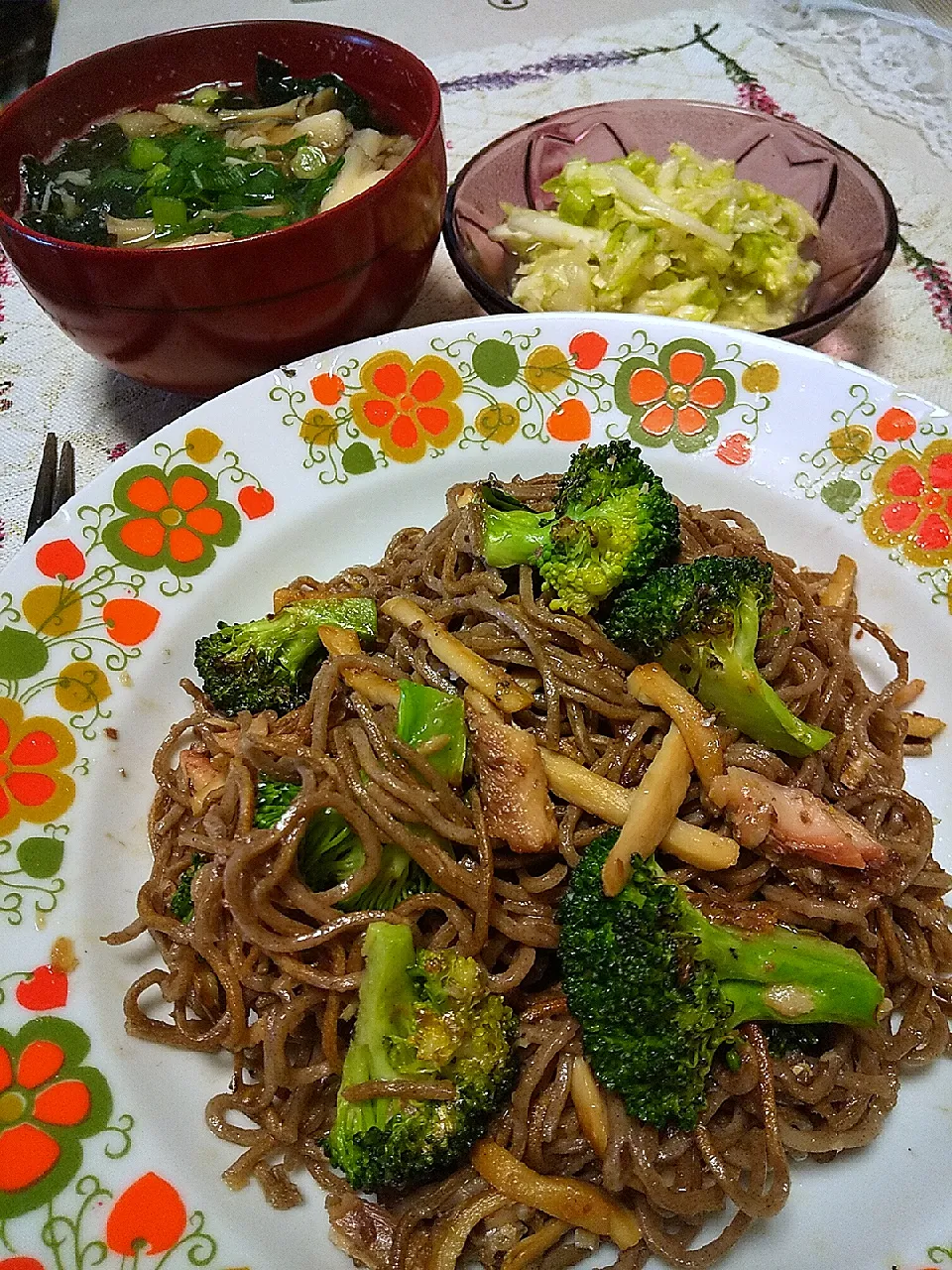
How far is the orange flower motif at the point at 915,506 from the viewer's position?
2.99 metres

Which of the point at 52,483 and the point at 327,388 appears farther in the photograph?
the point at 52,483

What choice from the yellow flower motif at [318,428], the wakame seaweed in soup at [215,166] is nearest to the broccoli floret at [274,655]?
the yellow flower motif at [318,428]

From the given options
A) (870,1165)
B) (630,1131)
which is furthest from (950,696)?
(630,1131)

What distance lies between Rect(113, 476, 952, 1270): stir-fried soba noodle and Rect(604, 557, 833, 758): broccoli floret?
9 cm

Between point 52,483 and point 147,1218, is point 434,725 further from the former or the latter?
point 52,483

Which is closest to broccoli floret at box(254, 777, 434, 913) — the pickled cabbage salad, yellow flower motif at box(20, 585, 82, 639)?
yellow flower motif at box(20, 585, 82, 639)

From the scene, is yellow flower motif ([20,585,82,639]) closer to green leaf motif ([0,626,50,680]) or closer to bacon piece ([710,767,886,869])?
green leaf motif ([0,626,50,680])

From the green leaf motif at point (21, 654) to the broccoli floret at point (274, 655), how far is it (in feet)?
1.43

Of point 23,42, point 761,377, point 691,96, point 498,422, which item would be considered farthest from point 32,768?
point 23,42

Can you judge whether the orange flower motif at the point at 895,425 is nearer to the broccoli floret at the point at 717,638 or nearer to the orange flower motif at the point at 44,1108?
the broccoli floret at the point at 717,638

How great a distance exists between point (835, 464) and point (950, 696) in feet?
2.74

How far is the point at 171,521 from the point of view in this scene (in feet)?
10.3

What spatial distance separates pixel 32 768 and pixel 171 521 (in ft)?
3.08

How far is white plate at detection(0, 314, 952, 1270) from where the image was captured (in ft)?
6.61
